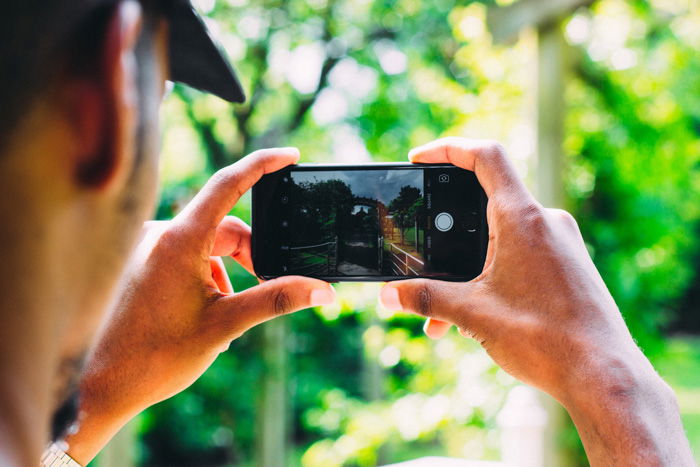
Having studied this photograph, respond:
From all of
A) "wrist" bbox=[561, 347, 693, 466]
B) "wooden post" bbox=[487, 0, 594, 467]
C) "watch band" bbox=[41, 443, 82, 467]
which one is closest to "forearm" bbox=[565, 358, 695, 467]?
"wrist" bbox=[561, 347, 693, 466]

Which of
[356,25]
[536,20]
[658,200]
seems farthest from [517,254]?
[356,25]

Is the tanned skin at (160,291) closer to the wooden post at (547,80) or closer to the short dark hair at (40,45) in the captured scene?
the short dark hair at (40,45)

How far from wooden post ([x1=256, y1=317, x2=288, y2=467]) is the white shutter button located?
319cm

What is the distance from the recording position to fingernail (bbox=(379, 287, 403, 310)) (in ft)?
3.23

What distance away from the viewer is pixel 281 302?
99cm

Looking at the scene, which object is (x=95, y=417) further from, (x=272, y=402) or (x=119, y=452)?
(x=272, y=402)

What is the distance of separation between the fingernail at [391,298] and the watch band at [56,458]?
0.52 metres

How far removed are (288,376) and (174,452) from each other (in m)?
1.94

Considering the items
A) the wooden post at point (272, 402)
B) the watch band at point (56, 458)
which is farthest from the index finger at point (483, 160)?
the wooden post at point (272, 402)

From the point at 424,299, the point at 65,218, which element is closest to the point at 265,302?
the point at 424,299

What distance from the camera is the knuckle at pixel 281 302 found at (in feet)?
3.25

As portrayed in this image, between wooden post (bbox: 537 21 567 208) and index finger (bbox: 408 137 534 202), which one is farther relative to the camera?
wooden post (bbox: 537 21 567 208)

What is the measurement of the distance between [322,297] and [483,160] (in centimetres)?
35

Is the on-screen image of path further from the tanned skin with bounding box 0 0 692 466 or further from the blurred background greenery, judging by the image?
the blurred background greenery
